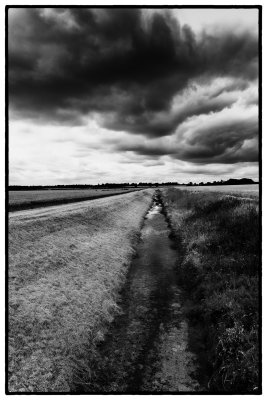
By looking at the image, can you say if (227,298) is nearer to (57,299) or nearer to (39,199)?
(57,299)

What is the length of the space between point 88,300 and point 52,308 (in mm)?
1836

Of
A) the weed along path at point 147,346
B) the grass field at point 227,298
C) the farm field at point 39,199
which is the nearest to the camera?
the grass field at point 227,298

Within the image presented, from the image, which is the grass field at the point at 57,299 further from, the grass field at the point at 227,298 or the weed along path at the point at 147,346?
the grass field at the point at 227,298

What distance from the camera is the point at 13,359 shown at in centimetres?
796

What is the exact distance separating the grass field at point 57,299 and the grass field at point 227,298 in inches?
144

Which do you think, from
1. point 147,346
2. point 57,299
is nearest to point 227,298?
point 147,346

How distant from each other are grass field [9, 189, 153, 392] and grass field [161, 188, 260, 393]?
12.0 ft

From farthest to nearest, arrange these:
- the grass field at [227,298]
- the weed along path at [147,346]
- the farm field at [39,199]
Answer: the farm field at [39,199] → the weed along path at [147,346] → the grass field at [227,298]

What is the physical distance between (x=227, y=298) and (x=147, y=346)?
3.46m

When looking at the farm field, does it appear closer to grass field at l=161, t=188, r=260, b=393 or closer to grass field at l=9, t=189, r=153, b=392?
grass field at l=9, t=189, r=153, b=392

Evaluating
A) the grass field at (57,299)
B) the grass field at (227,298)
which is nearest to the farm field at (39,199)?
the grass field at (57,299)

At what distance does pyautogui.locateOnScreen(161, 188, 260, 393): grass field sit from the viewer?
766cm

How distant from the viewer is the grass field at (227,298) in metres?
7.66

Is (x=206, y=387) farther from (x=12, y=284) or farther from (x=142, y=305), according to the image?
(x=12, y=284)
